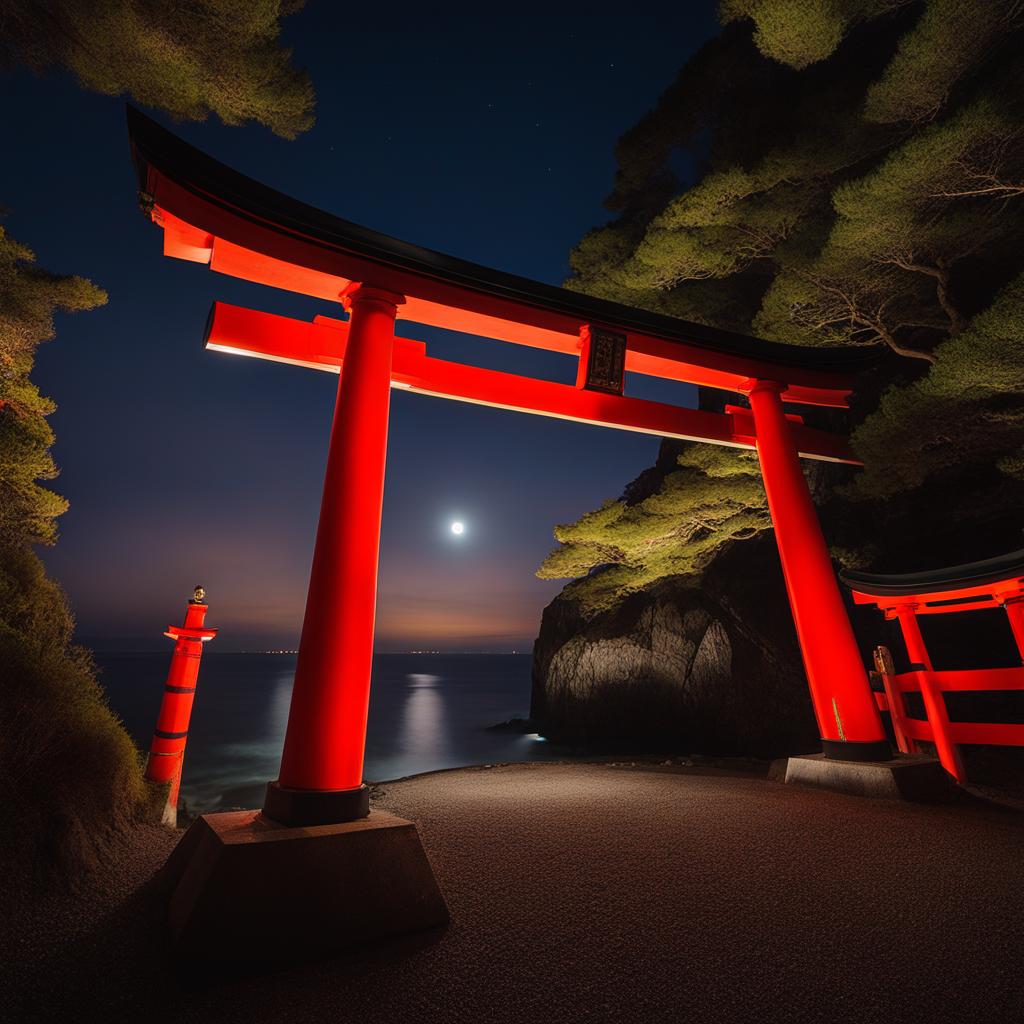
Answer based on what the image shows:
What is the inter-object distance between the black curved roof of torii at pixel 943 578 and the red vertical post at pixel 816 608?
92cm

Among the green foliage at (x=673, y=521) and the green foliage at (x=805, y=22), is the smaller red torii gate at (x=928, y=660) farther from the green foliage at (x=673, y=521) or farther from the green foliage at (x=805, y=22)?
the green foliage at (x=805, y=22)

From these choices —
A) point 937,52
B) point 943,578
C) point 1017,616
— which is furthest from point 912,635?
point 937,52

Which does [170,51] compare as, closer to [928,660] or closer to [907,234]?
[907,234]

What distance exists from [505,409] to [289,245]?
8.38 ft

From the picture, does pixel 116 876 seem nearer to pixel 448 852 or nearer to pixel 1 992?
pixel 1 992

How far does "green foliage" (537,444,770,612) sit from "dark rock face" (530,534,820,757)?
4.57 m

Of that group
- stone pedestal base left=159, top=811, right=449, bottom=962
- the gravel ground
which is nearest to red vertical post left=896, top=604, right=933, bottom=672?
the gravel ground

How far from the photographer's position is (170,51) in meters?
4.47

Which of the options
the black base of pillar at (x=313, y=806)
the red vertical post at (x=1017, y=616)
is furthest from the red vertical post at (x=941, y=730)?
the black base of pillar at (x=313, y=806)

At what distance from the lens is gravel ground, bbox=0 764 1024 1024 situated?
5.65ft

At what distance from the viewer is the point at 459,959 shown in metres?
1.99

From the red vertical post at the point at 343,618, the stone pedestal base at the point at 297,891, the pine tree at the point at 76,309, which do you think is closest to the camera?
the stone pedestal base at the point at 297,891

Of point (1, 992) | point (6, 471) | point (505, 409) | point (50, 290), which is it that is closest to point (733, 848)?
point (1, 992)

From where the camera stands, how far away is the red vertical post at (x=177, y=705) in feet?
14.9
